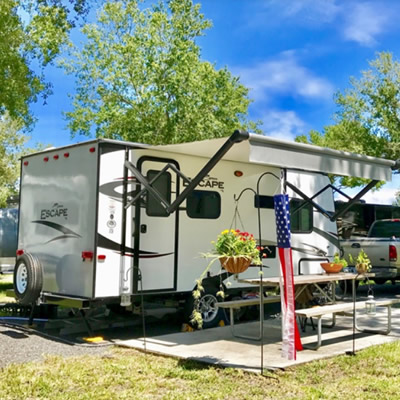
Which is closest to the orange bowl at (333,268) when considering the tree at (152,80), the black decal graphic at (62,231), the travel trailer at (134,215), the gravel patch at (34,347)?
the travel trailer at (134,215)

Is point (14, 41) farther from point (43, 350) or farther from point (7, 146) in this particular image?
point (7, 146)

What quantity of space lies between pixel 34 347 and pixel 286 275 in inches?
132

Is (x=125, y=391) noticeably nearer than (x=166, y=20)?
Yes

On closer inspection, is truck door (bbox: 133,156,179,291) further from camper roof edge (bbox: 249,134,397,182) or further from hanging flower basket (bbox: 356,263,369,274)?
hanging flower basket (bbox: 356,263,369,274)

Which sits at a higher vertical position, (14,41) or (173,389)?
(14,41)

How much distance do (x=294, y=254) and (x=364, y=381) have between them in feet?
14.6

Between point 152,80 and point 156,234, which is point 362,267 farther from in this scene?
point 152,80

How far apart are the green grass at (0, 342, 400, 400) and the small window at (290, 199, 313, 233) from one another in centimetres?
382

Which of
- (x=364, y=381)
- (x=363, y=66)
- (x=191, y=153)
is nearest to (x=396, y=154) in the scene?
(x=363, y=66)

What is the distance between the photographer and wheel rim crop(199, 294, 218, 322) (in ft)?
27.0

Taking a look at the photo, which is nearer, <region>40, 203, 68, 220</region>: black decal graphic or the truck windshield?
<region>40, 203, 68, 220</region>: black decal graphic

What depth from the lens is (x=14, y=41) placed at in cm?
1337

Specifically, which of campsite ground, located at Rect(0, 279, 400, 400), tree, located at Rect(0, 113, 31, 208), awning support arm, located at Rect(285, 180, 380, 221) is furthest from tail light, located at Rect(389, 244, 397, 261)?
tree, located at Rect(0, 113, 31, 208)

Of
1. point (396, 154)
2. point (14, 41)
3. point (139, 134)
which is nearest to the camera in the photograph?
point (14, 41)
